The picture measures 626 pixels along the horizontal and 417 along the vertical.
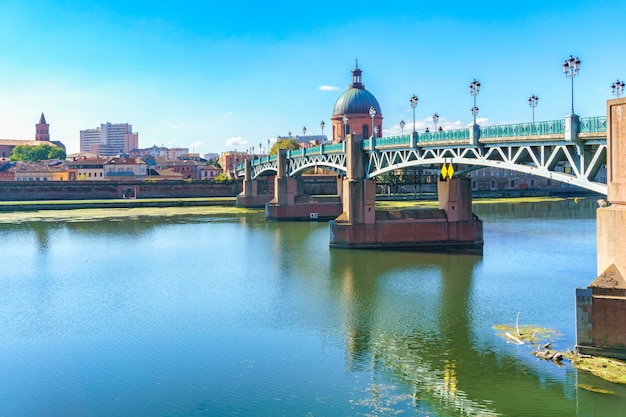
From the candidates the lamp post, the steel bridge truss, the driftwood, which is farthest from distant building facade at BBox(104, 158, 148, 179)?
the driftwood

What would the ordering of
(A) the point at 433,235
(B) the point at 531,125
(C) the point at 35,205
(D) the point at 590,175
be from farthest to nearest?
(C) the point at 35,205 → (A) the point at 433,235 → (B) the point at 531,125 → (D) the point at 590,175

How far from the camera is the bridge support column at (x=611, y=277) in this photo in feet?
65.9

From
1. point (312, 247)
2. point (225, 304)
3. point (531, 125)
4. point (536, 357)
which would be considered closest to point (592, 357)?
point (536, 357)

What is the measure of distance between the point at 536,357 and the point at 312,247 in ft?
102

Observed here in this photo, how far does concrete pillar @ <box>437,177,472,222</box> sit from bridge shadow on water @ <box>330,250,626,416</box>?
448 inches

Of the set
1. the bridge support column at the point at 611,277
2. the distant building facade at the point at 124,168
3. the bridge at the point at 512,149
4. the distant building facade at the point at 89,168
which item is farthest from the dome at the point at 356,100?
the bridge support column at the point at 611,277

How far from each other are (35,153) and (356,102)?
104550mm

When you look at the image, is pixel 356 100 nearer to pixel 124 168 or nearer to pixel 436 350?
pixel 124 168

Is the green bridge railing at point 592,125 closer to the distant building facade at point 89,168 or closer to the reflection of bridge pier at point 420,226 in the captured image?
the reflection of bridge pier at point 420,226

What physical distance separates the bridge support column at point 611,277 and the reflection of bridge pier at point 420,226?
83.3ft

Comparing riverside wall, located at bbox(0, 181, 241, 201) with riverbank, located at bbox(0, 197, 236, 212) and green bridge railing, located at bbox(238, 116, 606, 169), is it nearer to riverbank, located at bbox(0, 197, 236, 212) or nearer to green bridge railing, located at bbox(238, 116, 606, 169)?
riverbank, located at bbox(0, 197, 236, 212)

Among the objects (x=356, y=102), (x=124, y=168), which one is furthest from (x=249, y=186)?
(x=124, y=168)

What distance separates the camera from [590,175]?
2625 centimetres

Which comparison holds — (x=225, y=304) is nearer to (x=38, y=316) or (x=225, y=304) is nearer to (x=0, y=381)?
(x=38, y=316)
